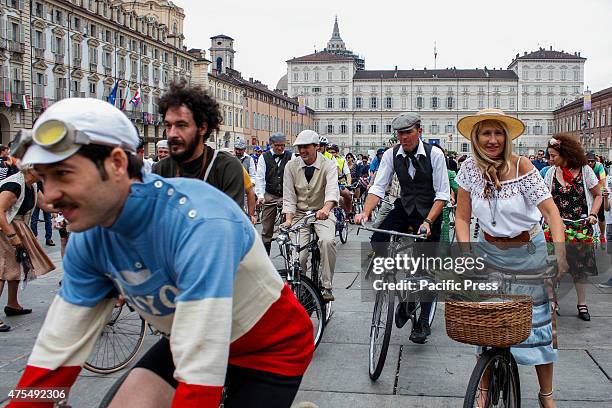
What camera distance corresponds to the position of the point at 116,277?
1.96 meters

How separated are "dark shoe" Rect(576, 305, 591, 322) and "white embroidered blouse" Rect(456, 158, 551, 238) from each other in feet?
11.1

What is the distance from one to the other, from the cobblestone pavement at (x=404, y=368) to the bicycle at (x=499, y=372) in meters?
1.00

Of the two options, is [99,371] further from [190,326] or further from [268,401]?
[190,326]

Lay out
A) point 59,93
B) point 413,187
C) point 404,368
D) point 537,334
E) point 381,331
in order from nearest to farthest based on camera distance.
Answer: point 537,334, point 381,331, point 404,368, point 413,187, point 59,93

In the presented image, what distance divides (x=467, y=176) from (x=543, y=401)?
4.45 feet

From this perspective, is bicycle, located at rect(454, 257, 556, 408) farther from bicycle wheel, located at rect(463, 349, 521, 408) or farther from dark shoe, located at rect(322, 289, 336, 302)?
dark shoe, located at rect(322, 289, 336, 302)

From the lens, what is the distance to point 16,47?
46125 mm

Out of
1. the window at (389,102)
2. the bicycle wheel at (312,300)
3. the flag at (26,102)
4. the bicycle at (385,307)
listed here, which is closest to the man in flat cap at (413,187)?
the bicycle at (385,307)

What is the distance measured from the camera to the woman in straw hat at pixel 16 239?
6699 mm

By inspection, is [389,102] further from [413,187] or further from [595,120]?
[413,187]

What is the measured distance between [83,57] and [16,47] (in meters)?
9.86

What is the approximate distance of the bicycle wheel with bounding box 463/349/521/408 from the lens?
10.4ft

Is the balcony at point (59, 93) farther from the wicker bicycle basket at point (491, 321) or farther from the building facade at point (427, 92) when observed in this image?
the building facade at point (427, 92)

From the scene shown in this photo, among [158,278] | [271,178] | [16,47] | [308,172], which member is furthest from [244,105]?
[158,278]
